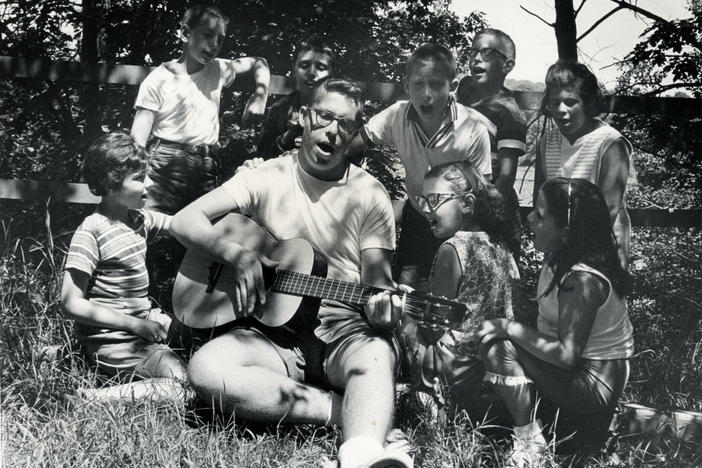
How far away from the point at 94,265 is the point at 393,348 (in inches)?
57.4

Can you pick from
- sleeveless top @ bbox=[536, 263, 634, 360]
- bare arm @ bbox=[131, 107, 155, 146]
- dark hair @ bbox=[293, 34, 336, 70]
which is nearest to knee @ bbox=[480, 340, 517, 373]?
sleeveless top @ bbox=[536, 263, 634, 360]

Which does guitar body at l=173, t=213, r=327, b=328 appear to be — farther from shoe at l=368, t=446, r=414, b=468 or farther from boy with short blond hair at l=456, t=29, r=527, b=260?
boy with short blond hair at l=456, t=29, r=527, b=260

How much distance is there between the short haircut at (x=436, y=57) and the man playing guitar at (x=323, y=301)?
1.19 ft

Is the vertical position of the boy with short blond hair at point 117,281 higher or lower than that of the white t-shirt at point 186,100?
lower

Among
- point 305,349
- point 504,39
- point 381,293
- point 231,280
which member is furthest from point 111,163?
point 504,39

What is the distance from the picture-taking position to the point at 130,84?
4.32 m

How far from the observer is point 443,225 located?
387cm

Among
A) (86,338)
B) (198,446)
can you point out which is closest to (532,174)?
(198,446)

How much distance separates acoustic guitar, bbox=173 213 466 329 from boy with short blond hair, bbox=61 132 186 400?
22cm

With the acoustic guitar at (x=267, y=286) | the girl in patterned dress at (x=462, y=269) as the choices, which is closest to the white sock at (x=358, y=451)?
the acoustic guitar at (x=267, y=286)

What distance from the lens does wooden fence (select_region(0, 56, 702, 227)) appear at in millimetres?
3973

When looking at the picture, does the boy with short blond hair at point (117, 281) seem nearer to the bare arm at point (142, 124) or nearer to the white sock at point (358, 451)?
the bare arm at point (142, 124)

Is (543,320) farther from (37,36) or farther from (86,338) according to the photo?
(37,36)

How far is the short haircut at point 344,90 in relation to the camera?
149 inches
